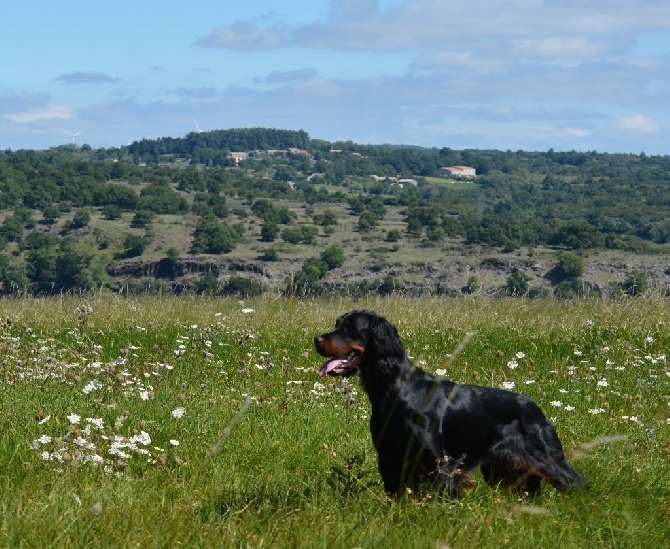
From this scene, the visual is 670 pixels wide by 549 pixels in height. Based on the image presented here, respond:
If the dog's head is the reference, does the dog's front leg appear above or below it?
below

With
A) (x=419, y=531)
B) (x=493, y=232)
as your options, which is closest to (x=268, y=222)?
(x=493, y=232)

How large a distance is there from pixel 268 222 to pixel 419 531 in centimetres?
13027

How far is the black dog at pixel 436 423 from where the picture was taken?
5.30 m

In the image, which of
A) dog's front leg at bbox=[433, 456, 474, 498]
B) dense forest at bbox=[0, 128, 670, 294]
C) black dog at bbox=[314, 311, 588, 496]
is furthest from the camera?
dense forest at bbox=[0, 128, 670, 294]

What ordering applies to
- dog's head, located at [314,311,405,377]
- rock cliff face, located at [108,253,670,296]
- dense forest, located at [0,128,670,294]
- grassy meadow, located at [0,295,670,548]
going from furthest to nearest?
1. dense forest, located at [0,128,670,294]
2. rock cliff face, located at [108,253,670,296]
3. dog's head, located at [314,311,405,377]
4. grassy meadow, located at [0,295,670,548]

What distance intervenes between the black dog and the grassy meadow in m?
0.15

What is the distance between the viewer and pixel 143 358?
32.4ft

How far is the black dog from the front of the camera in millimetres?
5305

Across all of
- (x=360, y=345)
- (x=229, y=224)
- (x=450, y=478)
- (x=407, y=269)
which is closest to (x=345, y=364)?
(x=360, y=345)

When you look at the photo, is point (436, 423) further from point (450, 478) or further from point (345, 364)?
point (345, 364)

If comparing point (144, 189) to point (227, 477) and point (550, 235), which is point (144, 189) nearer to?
point (550, 235)

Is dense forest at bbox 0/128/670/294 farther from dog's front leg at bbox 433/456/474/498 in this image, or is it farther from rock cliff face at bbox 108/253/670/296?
dog's front leg at bbox 433/456/474/498

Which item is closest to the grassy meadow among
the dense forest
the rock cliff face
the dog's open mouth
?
the dog's open mouth

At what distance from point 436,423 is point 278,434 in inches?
62.2
